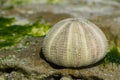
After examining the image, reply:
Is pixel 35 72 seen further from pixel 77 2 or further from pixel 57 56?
pixel 77 2

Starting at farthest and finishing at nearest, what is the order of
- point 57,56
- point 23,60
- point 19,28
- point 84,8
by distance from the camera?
point 84,8, point 19,28, point 23,60, point 57,56

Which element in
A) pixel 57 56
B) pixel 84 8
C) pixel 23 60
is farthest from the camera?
pixel 84 8

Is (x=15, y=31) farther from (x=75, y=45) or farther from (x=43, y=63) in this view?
(x=75, y=45)

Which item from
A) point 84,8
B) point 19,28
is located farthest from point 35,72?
point 84,8

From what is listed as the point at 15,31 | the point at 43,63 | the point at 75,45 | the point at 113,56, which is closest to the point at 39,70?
the point at 43,63

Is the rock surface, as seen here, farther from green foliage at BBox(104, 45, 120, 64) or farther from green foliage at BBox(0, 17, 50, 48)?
green foliage at BBox(0, 17, 50, 48)

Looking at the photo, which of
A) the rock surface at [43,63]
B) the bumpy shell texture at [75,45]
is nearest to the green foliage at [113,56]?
the rock surface at [43,63]

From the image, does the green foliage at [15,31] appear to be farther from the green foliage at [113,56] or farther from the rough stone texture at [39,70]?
the green foliage at [113,56]
